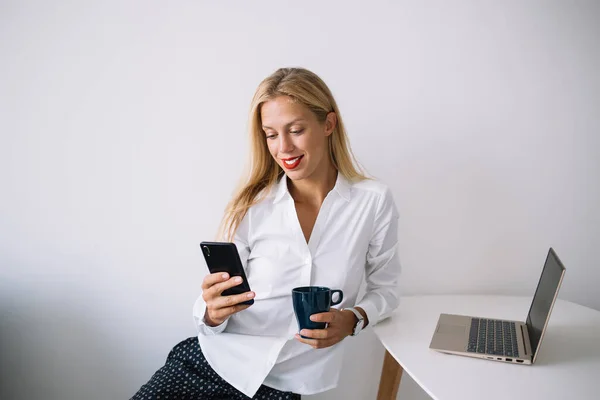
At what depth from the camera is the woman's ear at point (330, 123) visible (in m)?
1.48

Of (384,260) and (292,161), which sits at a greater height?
(292,161)

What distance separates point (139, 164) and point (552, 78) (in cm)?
143

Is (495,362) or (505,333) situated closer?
(495,362)

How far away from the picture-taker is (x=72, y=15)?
5.62 feet

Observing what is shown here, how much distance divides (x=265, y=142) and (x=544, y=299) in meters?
0.82

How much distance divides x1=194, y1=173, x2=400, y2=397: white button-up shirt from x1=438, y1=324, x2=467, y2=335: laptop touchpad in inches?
6.1

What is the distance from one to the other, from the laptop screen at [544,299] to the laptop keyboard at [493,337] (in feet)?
0.14

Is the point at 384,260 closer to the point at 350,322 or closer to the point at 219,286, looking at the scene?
the point at 350,322

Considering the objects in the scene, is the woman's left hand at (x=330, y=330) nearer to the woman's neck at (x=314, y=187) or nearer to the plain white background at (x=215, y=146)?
the woman's neck at (x=314, y=187)

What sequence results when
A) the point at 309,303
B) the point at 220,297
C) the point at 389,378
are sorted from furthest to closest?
1. the point at 389,378
2. the point at 220,297
3. the point at 309,303

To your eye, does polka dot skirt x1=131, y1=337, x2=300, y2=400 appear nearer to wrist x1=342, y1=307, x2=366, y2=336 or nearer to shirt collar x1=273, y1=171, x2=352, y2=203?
wrist x1=342, y1=307, x2=366, y2=336

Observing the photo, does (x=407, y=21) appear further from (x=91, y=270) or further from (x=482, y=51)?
(x=91, y=270)

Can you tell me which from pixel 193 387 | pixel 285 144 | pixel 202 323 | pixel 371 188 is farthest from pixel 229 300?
pixel 371 188

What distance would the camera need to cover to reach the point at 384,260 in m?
1.54
